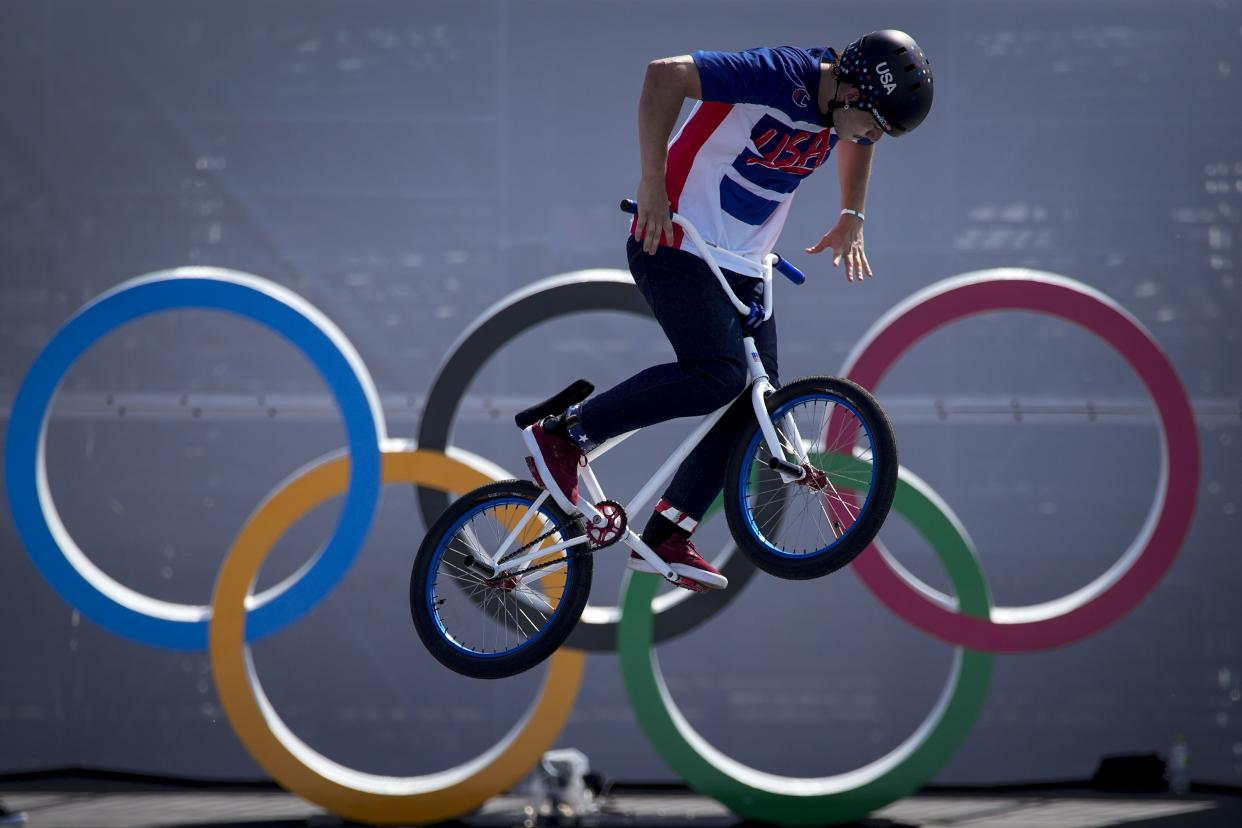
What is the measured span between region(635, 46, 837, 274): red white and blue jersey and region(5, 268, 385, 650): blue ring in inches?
132

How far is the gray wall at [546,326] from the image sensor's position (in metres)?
8.68

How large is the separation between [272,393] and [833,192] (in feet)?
12.0

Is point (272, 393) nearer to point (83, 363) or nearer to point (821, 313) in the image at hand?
point (83, 363)

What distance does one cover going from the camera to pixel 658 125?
148 inches

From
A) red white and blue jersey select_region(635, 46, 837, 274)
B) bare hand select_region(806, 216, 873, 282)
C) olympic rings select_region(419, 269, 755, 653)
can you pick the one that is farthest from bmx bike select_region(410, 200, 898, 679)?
olympic rings select_region(419, 269, 755, 653)

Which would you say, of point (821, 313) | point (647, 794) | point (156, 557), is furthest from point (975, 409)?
point (156, 557)

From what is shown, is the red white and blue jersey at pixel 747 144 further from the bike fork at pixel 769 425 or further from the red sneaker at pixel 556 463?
the red sneaker at pixel 556 463

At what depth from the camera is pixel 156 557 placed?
8.75m

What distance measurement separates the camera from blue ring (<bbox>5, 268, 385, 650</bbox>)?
7062 mm

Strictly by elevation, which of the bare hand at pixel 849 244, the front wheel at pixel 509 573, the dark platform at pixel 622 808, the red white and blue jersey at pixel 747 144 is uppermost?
the red white and blue jersey at pixel 747 144

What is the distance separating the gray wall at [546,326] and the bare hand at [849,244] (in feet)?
14.1

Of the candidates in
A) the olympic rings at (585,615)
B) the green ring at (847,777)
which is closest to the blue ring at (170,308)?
the olympic rings at (585,615)

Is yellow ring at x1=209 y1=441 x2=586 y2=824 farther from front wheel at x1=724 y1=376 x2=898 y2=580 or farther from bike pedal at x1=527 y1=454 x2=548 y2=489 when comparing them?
front wheel at x1=724 y1=376 x2=898 y2=580

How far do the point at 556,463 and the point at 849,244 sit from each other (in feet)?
3.70
